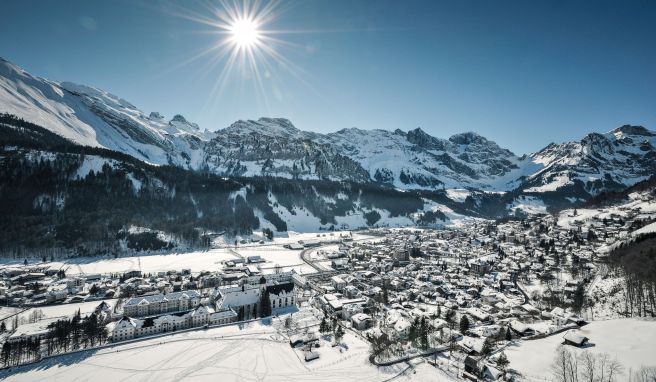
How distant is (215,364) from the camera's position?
35.0 meters

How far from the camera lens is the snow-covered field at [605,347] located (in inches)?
1176

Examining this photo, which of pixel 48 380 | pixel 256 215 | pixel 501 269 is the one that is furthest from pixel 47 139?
pixel 501 269

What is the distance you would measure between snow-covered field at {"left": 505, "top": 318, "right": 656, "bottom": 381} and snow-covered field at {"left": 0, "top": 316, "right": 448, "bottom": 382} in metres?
8.64

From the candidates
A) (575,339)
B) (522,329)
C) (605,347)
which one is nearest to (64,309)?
(522,329)

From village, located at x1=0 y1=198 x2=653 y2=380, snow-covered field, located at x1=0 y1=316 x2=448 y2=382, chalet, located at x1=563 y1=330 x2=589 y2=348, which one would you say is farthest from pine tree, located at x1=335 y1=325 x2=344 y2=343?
chalet, located at x1=563 y1=330 x2=589 y2=348

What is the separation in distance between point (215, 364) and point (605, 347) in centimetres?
3974

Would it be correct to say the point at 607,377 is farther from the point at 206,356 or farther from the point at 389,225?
the point at 389,225

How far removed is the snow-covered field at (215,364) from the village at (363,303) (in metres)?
1.65

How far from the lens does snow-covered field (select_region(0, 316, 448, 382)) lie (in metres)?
32.6

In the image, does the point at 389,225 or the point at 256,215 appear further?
the point at 389,225

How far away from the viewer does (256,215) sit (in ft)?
541

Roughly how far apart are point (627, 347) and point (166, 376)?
4517cm

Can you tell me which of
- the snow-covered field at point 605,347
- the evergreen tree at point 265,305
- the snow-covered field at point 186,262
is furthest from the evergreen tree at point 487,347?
the snow-covered field at point 186,262

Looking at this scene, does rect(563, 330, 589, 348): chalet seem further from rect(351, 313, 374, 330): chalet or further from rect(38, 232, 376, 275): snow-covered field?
rect(38, 232, 376, 275): snow-covered field
